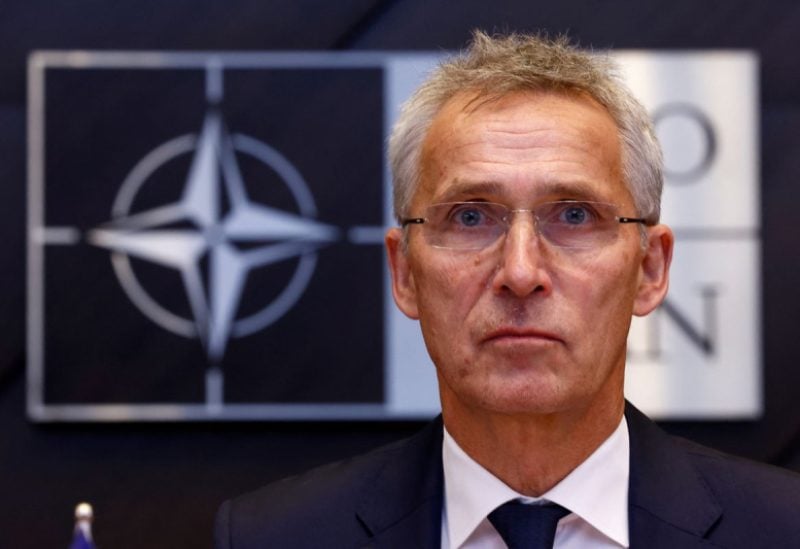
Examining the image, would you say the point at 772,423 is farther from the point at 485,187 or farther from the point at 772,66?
the point at 485,187

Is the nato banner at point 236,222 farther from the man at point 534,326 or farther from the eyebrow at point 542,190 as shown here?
the eyebrow at point 542,190

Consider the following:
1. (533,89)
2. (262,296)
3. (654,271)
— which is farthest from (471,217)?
(262,296)

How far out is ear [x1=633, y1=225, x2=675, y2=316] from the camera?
212 cm

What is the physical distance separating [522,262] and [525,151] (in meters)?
0.19

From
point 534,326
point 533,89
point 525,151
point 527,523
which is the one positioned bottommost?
point 527,523

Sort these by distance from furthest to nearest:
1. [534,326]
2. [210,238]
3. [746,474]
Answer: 1. [210,238]
2. [746,474]
3. [534,326]

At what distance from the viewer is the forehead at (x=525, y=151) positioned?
1.98 m

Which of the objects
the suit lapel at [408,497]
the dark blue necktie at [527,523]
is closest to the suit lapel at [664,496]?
→ the dark blue necktie at [527,523]

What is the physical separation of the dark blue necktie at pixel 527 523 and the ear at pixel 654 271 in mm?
361

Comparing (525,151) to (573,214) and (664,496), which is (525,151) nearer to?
(573,214)

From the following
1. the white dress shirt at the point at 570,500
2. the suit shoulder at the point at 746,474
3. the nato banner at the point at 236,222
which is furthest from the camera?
the nato banner at the point at 236,222

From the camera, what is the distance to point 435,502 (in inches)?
83.8

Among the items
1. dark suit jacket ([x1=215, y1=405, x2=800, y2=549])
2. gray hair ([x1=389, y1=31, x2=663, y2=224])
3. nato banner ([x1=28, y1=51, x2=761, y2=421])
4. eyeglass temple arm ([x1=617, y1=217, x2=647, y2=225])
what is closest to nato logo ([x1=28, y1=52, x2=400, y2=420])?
nato banner ([x1=28, y1=51, x2=761, y2=421])

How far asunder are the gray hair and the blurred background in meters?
0.90
